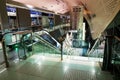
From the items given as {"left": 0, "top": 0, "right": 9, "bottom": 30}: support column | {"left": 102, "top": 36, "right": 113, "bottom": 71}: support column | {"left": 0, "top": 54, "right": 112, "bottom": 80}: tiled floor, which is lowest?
{"left": 0, "top": 54, "right": 112, "bottom": 80}: tiled floor

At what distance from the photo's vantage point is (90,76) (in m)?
2.33

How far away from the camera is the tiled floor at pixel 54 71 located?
2.32 meters

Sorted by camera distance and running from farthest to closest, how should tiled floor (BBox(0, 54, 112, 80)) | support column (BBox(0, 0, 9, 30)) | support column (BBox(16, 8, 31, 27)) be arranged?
support column (BBox(16, 8, 31, 27)), support column (BBox(0, 0, 9, 30)), tiled floor (BBox(0, 54, 112, 80))

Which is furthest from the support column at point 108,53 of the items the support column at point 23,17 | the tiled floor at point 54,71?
the support column at point 23,17

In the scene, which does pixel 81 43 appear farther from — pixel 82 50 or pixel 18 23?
pixel 18 23

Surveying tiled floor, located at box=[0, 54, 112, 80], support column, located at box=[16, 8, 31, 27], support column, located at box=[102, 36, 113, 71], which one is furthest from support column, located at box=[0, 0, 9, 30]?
support column, located at box=[102, 36, 113, 71]

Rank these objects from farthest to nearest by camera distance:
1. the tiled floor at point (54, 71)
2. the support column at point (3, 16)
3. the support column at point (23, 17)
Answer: the support column at point (23, 17), the support column at point (3, 16), the tiled floor at point (54, 71)

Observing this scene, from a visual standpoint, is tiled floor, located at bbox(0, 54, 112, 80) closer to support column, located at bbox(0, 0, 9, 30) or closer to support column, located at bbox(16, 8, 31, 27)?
support column, located at bbox(0, 0, 9, 30)

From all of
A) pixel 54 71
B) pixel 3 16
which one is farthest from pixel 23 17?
pixel 54 71

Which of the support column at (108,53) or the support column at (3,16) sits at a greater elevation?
the support column at (3,16)

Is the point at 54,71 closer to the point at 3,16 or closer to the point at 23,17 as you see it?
the point at 3,16

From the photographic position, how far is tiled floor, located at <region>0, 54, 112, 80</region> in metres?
2.32

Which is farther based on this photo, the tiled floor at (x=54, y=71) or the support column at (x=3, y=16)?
the support column at (x=3, y=16)

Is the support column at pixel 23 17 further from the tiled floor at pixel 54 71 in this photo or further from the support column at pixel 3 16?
the tiled floor at pixel 54 71
